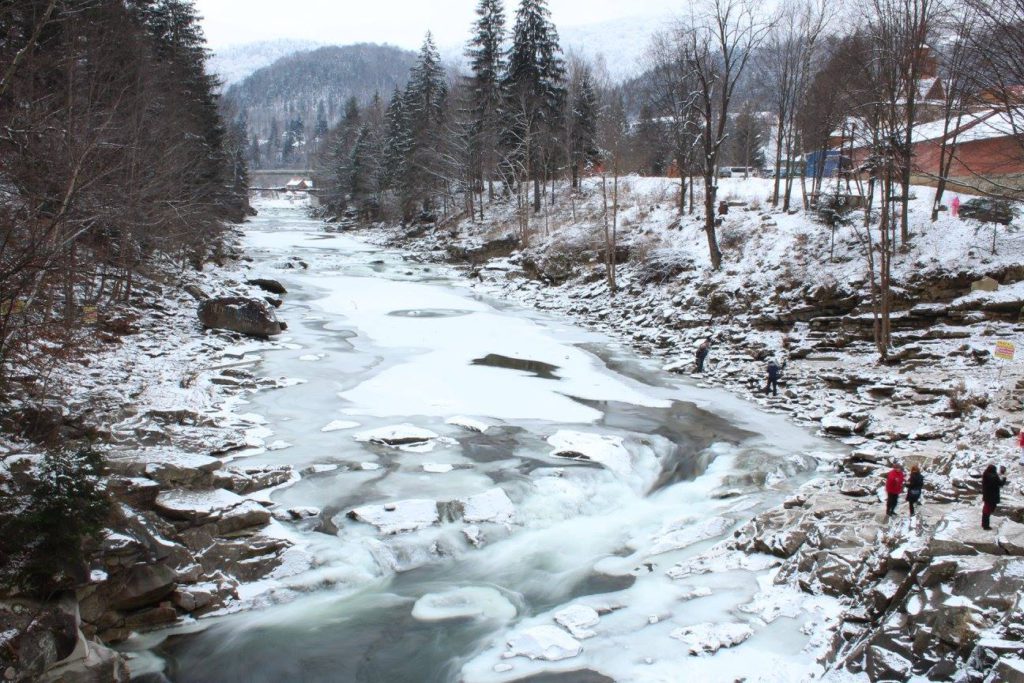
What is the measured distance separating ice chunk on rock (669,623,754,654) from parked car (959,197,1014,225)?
18.2 m

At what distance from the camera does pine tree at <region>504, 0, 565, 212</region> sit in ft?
141

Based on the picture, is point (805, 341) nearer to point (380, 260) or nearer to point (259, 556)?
point (259, 556)

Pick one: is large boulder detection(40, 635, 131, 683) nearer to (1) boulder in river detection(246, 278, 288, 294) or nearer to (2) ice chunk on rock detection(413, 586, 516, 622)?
(2) ice chunk on rock detection(413, 586, 516, 622)

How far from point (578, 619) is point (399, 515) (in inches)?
146

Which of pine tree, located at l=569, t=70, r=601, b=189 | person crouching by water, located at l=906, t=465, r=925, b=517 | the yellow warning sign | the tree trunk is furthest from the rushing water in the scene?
pine tree, located at l=569, t=70, r=601, b=189

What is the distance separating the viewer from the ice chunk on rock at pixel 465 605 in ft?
30.2

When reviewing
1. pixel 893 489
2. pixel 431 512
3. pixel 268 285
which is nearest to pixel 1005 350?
pixel 893 489

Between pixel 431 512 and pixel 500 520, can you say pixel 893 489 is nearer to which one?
pixel 500 520

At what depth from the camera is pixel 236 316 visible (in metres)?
23.1

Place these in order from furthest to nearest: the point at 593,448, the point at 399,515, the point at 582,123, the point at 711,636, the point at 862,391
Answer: the point at 582,123 → the point at 862,391 → the point at 593,448 → the point at 399,515 → the point at 711,636

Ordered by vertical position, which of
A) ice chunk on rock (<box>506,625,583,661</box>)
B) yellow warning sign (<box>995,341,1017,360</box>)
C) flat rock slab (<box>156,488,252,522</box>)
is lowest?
ice chunk on rock (<box>506,625,583,661</box>)

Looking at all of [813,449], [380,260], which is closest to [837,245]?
[813,449]

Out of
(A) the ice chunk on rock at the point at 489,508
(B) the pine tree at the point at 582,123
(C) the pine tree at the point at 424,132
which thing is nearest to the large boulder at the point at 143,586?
(A) the ice chunk on rock at the point at 489,508

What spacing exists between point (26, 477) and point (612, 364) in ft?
54.8
